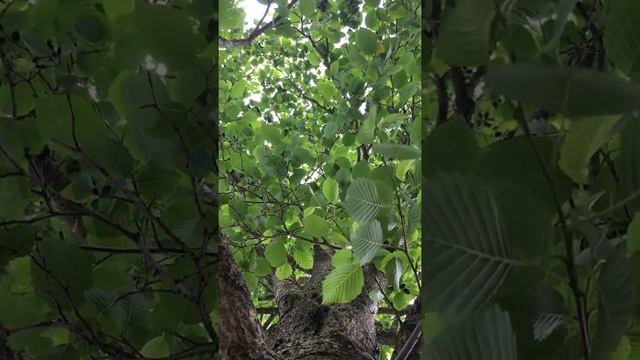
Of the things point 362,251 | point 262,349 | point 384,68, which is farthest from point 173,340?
point 384,68

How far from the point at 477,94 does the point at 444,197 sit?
8 centimetres

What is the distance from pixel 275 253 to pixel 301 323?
0.18 metres

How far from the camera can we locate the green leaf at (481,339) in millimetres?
283

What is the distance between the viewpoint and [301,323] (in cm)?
120

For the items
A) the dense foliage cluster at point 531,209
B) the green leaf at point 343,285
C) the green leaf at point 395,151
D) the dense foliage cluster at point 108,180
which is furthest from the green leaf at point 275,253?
the dense foliage cluster at point 531,209

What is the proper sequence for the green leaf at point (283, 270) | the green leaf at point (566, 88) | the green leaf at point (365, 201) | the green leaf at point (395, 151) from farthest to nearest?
the green leaf at point (283, 270)
the green leaf at point (365, 201)
the green leaf at point (395, 151)
the green leaf at point (566, 88)

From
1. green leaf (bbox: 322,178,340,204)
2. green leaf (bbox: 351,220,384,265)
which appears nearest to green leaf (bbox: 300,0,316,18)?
green leaf (bbox: 322,178,340,204)

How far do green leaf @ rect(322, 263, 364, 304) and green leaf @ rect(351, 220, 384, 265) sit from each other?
155 millimetres

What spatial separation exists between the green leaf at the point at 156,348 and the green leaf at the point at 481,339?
30 centimetres

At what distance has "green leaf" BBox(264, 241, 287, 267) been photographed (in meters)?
1.10

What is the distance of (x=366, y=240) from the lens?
2.29 ft

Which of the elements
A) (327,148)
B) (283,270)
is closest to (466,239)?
(283,270)

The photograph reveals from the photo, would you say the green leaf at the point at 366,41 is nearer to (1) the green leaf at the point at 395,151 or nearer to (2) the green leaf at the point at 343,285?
(2) the green leaf at the point at 343,285

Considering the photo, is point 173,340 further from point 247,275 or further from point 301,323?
point 301,323
